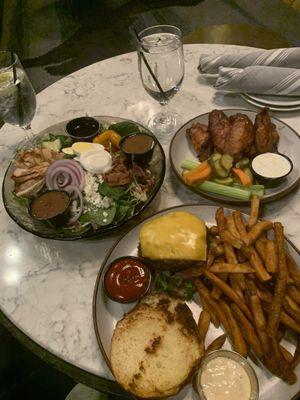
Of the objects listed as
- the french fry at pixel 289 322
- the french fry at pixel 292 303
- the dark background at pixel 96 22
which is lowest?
the dark background at pixel 96 22

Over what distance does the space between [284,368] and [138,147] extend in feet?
3.78

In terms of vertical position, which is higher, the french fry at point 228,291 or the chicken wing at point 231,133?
the chicken wing at point 231,133

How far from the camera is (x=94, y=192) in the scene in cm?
Answer: 181

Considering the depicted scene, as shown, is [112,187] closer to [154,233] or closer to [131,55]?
[154,233]

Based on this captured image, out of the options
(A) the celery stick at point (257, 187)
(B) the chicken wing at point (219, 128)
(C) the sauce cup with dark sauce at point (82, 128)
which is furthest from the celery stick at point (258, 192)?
(C) the sauce cup with dark sauce at point (82, 128)

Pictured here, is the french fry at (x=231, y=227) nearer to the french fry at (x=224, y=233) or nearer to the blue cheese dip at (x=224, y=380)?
the french fry at (x=224, y=233)

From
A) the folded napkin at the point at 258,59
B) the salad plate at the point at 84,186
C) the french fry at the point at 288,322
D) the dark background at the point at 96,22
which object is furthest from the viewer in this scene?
the dark background at the point at 96,22

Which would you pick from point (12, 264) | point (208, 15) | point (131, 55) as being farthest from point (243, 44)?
point (208, 15)

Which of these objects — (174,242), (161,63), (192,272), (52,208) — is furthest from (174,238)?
(161,63)

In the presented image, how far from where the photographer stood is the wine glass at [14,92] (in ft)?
6.47

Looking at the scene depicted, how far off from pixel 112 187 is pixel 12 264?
575mm

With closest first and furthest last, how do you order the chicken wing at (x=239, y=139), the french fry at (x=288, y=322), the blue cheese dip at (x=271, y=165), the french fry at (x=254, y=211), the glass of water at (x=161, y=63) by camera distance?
the french fry at (x=288, y=322) < the french fry at (x=254, y=211) < the blue cheese dip at (x=271, y=165) < the chicken wing at (x=239, y=139) < the glass of water at (x=161, y=63)

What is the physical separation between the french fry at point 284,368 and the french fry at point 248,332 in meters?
0.06

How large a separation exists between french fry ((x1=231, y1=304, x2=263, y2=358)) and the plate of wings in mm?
606
